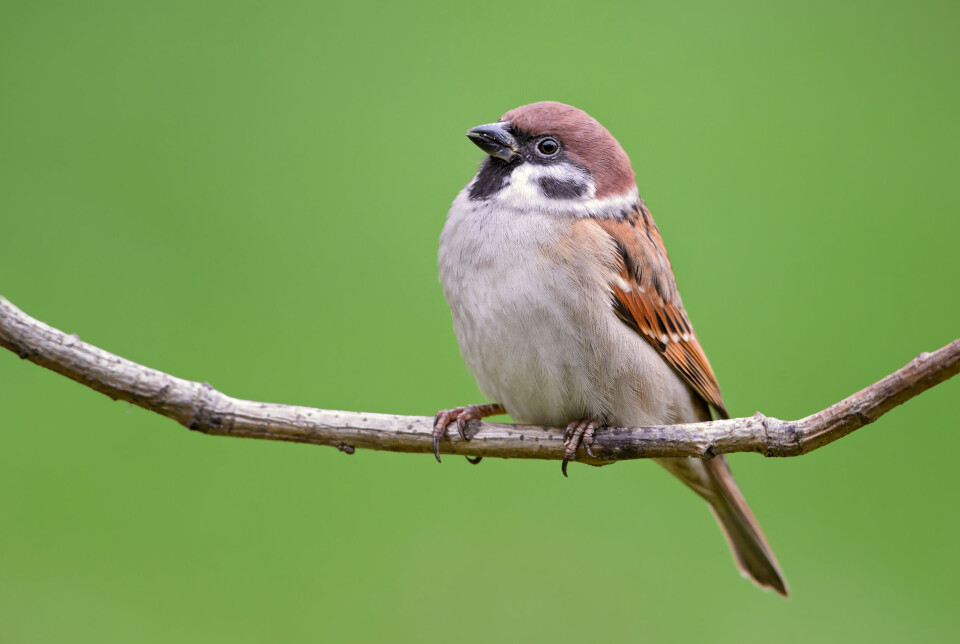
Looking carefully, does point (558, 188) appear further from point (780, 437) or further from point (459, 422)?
point (780, 437)

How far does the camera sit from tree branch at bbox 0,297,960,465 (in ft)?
6.65

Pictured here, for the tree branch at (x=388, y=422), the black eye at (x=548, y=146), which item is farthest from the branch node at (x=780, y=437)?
the black eye at (x=548, y=146)

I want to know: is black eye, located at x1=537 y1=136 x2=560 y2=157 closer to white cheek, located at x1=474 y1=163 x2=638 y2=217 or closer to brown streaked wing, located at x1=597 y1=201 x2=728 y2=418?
white cheek, located at x1=474 y1=163 x2=638 y2=217

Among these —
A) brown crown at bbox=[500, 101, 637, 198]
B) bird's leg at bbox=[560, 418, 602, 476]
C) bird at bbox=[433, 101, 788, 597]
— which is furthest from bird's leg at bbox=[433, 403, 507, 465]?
brown crown at bbox=[500, 101, 637, 198]

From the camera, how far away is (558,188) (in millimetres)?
2666

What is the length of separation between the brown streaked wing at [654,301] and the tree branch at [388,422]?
0.39 m

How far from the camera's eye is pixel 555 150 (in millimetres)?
2682

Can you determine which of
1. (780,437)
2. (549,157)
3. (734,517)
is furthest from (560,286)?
(734,517)

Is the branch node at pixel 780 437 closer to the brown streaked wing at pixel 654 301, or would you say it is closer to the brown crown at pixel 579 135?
the brown streaked wing at pixel 654 301

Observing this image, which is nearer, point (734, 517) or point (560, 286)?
point (560, 286)

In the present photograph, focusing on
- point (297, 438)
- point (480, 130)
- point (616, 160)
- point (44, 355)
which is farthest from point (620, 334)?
point (44, 355)

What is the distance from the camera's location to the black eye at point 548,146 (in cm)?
267

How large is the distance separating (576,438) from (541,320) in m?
0.34

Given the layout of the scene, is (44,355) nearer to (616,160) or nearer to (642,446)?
(642,446)
